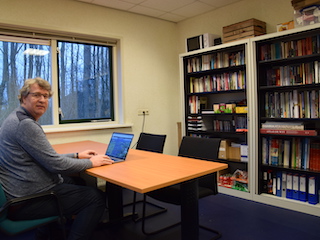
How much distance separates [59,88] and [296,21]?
9.79 feet

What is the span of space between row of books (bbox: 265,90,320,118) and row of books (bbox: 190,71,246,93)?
0.40m

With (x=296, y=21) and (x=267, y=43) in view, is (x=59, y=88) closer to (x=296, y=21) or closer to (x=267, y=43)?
(x=267, y=43)

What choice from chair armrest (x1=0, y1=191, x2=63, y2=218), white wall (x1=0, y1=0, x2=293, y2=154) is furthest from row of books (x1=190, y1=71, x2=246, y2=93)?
chair armrest (x1=0, y1=191, x2=63, y2=218)

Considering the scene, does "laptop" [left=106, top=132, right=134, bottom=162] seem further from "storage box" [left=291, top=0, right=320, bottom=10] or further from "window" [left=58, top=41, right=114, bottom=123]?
"storage box" [left=291, top=0, right=320, bottom=10]

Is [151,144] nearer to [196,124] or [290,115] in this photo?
[196,124]

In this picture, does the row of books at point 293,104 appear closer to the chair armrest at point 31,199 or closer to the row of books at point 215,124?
the row of books at point 215,124

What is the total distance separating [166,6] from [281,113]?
85.8 inches

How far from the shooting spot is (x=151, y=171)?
188cm

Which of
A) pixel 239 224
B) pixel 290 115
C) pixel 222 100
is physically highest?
pixel 222 100

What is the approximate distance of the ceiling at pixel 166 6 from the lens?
387 cm

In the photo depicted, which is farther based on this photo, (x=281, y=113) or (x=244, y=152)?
(x=244, y=152)

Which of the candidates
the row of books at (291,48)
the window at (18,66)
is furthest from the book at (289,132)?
the window at (18,66)

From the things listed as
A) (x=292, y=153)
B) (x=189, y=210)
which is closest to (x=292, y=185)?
(x=292, y=153)

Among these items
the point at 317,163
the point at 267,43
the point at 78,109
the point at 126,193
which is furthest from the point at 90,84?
the point at 317,163
